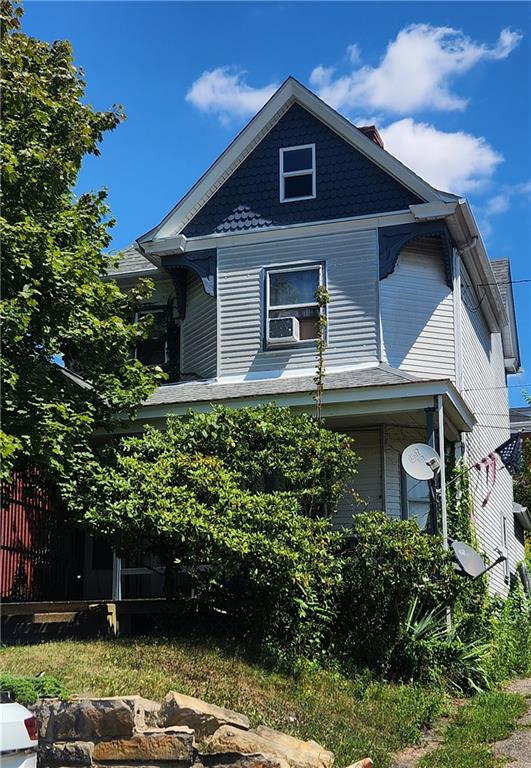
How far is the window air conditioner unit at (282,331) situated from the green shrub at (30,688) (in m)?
8.46

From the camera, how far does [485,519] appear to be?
18.3 meters

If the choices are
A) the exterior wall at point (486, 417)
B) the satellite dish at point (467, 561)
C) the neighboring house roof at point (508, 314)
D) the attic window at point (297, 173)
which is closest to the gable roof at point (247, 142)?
the attic window at point (297, 173)

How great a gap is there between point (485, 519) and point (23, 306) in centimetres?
1074

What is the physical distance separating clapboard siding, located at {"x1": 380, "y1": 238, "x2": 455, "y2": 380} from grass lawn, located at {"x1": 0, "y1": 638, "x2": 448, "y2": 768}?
258 inches

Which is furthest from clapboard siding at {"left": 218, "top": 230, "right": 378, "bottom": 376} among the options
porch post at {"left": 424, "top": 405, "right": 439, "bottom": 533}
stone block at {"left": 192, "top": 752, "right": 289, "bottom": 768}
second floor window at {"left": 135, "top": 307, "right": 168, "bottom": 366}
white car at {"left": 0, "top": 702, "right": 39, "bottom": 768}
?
white car at {"left": 0, "top": 702, "right": 39, "bottom": 768}

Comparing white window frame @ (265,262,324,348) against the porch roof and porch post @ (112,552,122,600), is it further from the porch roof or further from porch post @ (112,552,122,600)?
porch post @ (112,552,122,600)

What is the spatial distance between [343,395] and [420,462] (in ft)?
5.19

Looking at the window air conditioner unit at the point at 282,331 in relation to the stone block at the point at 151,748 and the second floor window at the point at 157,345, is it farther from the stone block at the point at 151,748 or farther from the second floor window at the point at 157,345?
the stone block at the point at 151,748

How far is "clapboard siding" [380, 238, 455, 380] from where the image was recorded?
15.8 m

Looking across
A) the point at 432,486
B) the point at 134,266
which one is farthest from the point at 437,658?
the point at 134,266

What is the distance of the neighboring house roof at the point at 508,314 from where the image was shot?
21047 mm

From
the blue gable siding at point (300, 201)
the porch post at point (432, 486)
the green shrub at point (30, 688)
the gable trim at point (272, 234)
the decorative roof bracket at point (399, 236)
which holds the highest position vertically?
the blue gable siding at point (300, 201)

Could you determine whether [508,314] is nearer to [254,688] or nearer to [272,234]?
[272,234]

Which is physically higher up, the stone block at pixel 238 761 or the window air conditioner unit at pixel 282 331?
the window air conditioner unit at pixel 282 331
